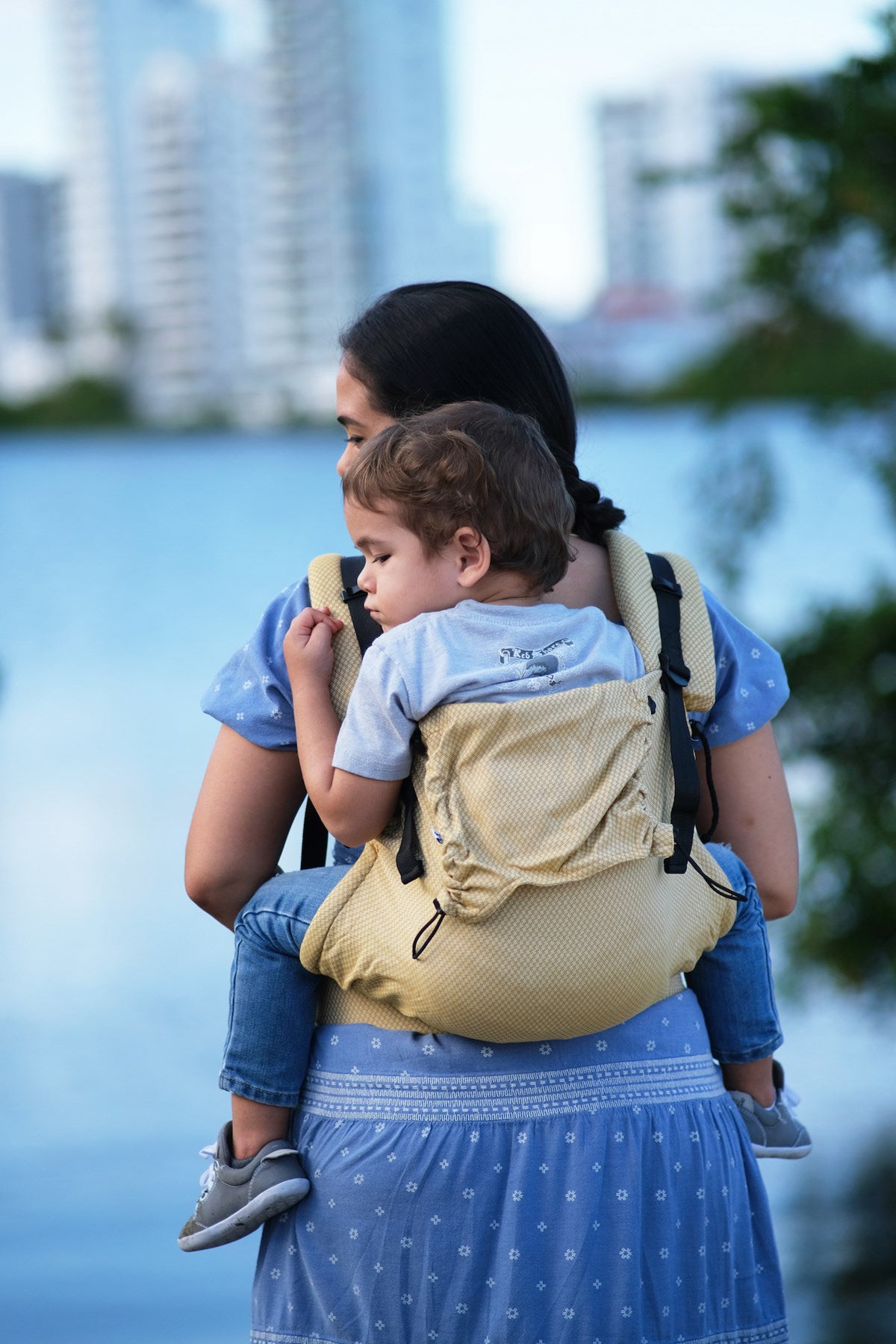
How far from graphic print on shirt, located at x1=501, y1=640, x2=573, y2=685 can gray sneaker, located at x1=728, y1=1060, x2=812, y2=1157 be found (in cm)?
54

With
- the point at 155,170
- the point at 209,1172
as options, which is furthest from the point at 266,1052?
the point at 155,170

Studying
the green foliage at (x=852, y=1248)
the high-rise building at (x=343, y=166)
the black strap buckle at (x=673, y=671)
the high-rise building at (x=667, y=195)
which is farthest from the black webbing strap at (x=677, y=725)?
the high-rise building at (x=343, y=166)

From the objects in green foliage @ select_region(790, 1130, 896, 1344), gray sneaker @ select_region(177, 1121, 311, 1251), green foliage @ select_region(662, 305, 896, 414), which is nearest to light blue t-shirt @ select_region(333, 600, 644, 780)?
gray sneaker @ select_region(177, 1121, 311, 1251)

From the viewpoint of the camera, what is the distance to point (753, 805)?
158 centimetres

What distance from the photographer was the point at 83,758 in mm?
13188

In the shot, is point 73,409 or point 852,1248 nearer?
point 852,1248

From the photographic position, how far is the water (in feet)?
14.3

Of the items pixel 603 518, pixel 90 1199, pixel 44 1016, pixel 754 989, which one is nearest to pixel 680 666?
pixel 603 518

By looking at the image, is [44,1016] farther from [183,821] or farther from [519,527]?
[519,527]

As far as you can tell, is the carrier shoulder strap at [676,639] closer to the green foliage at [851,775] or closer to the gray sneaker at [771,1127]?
the gray sneaker at [771,1127]

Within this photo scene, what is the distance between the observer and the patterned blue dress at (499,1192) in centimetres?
141

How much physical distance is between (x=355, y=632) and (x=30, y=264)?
70512mm

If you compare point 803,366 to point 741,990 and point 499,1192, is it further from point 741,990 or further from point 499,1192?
point 499,1192

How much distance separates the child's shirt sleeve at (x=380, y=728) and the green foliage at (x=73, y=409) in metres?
44.9
